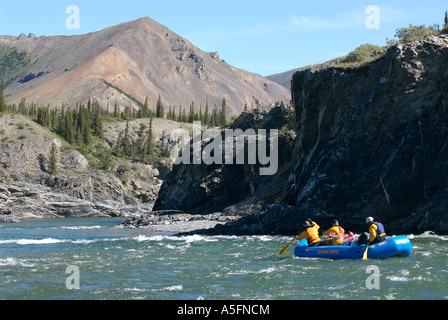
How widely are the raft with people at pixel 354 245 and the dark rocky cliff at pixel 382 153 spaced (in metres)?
9.60

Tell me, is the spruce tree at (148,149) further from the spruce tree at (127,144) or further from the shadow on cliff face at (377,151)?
the shadow on cliff face at (377,151)

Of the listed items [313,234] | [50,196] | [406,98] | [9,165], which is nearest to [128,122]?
[9,165]

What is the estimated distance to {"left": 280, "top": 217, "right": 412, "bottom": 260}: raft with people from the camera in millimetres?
24328

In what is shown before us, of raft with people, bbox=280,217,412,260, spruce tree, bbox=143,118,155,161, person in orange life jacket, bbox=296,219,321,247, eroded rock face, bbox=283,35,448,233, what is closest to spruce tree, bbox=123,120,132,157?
spruce tree, bbox=143,118,155,161

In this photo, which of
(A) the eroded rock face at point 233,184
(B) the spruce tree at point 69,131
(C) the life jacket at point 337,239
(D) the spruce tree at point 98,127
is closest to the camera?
(C) the life jacket at point 337,239

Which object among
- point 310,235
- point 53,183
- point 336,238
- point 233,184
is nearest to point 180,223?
point 233,184

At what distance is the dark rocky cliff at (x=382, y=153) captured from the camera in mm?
34969

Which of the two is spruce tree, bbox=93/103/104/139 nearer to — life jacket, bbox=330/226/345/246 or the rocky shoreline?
the rocky shoreline

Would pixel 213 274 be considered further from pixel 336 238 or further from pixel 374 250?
pixel 374 250

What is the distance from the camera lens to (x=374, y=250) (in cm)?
2444

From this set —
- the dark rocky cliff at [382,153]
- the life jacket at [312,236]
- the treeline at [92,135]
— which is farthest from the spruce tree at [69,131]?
the life jacket at [312,236]

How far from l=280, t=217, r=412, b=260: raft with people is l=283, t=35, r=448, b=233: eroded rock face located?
9609 mm

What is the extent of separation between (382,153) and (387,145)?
→ 661mm

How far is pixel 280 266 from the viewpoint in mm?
23562
